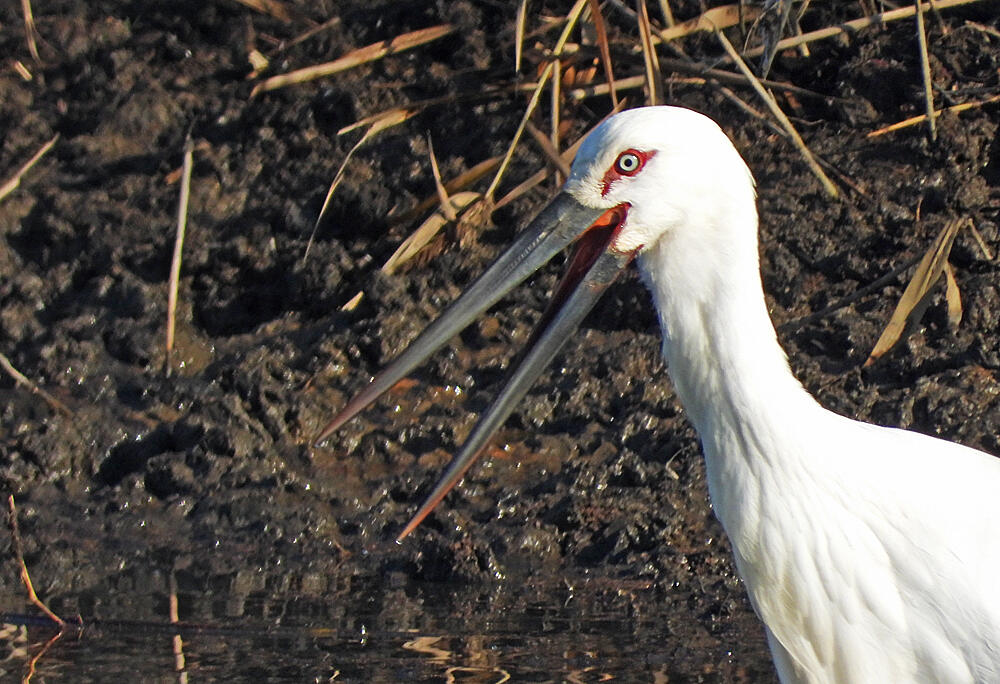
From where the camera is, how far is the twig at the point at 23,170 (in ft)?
28.9

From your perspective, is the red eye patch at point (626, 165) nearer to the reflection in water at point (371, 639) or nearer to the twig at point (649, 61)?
the reflection in water at point (371, 639)

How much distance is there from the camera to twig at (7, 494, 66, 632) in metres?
6.23

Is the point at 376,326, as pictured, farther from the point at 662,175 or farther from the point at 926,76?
the point at 662,175

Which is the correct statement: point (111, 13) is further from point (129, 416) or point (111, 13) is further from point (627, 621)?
point (627, 621)

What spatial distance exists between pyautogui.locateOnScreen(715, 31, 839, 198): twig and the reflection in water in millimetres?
2482

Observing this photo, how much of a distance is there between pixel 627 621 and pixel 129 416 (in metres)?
2.71

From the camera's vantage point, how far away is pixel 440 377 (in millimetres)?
7605

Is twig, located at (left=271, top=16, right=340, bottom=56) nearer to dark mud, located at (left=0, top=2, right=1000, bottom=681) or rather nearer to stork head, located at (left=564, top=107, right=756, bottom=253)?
Answer: dark mud, located at (left=0, top=2, right=1000, bottom=681)

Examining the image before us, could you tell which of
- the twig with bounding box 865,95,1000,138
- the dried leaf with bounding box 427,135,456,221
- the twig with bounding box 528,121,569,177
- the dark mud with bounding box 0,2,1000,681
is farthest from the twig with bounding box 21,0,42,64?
the twig with bounding box 865,95,1000,138

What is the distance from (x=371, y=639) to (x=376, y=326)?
6.59 feet

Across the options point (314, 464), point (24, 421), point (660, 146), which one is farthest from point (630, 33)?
point (660, 146)

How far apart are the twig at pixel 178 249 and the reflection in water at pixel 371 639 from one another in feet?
5.41

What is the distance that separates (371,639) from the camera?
6105mm

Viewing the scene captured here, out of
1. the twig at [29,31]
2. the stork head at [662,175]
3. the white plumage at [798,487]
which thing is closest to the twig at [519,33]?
the twig at [29,31]
